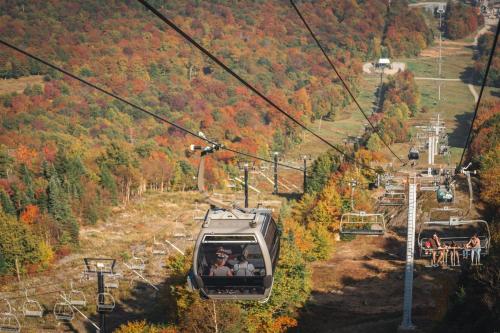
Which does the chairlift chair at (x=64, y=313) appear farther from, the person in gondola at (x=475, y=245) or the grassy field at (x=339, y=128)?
the grassy field at (x=339, y=128)

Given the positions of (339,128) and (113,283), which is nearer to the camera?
(113,283)

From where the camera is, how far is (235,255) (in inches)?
1003

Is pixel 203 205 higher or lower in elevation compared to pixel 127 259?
higher

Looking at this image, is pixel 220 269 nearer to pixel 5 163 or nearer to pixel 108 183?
pixel 108 183

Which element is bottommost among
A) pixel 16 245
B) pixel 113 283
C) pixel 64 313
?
pixel 16 245

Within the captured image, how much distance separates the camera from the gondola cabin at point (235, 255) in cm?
2483

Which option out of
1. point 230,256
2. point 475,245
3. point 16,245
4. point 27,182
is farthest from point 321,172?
point 230,256

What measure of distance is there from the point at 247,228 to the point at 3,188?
324 ft

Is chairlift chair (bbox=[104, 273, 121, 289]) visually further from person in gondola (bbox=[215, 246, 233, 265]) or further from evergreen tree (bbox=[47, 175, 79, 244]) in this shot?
person in gondola (bbox=[215, 246, 233, 265])

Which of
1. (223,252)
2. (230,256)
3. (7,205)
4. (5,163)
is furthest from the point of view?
(5,163)

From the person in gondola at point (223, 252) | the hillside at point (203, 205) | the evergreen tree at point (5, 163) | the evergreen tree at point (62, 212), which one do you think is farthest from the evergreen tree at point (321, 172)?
the person in gondola at point (223, 252)

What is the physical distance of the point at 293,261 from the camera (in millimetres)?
64562

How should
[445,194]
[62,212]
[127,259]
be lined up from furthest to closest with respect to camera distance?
[62,212]
[127,259]
[445,194]

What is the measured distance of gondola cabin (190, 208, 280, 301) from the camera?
24.8m
